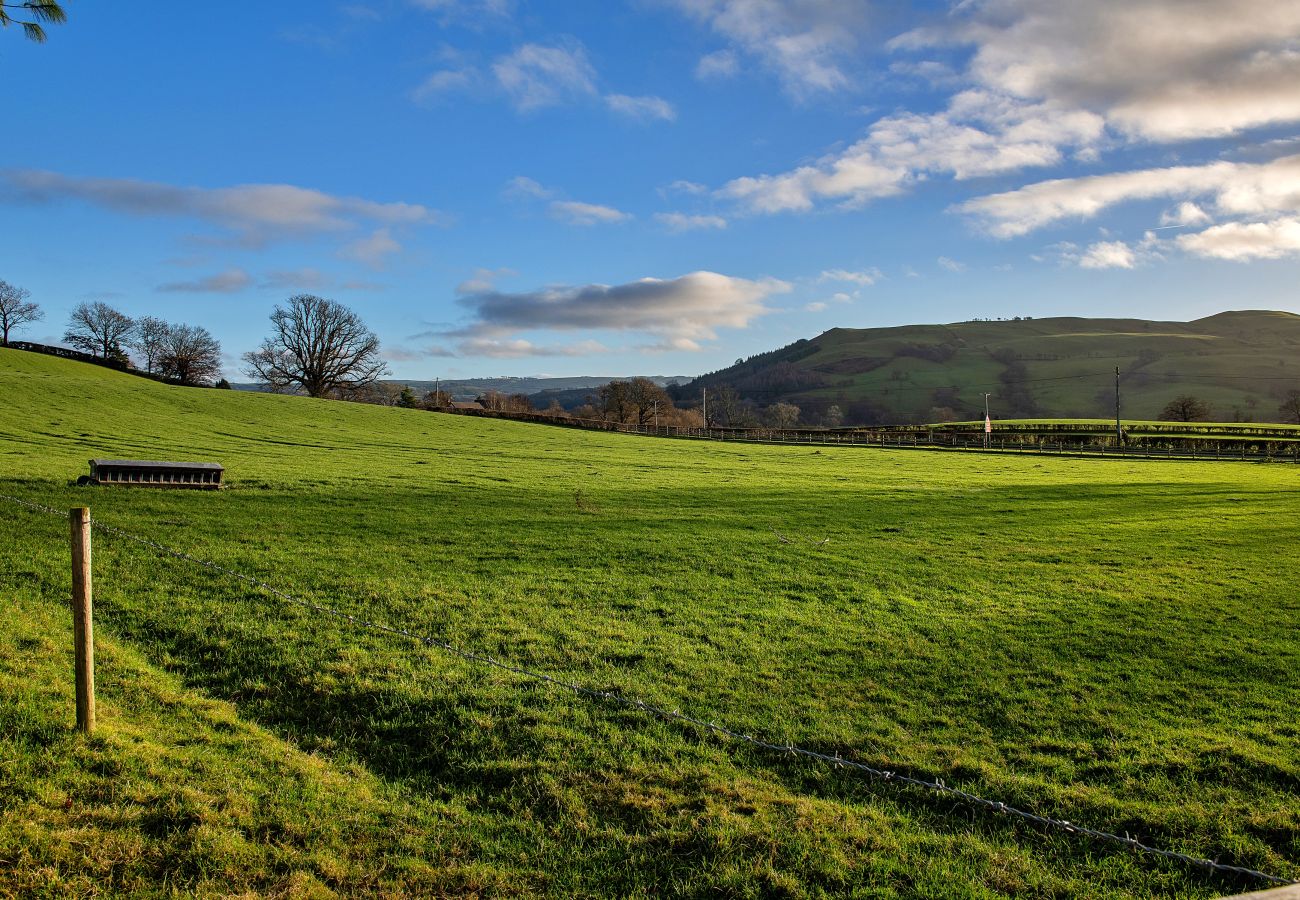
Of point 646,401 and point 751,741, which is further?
point 646,401

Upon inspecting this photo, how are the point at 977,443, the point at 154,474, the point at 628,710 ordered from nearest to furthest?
1. the point at 628,710
2. the point at 154,474
3. the point at 977,443

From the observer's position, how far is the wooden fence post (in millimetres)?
6188

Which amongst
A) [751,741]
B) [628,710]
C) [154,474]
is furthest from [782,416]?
[751,741]

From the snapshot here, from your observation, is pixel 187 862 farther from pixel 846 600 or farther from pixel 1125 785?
pixel 846 600

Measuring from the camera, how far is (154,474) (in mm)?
21938

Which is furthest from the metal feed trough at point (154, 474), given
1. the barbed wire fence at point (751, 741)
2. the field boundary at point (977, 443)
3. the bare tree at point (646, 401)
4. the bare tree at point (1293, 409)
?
the bare tree at point (1293, 409)

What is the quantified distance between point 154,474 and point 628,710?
20.2m

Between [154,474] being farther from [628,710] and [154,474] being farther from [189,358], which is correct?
[189,358]

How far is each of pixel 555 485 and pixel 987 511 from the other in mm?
16030

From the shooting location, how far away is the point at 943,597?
45.9 feet

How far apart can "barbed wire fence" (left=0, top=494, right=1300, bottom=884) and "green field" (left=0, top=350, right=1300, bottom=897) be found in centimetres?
13

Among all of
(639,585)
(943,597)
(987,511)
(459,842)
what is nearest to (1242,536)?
(987,511)

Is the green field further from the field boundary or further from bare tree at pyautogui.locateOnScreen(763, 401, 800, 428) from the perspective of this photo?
bare tree at pyautogui.locateOnScreen(763, 401, 800, 428)

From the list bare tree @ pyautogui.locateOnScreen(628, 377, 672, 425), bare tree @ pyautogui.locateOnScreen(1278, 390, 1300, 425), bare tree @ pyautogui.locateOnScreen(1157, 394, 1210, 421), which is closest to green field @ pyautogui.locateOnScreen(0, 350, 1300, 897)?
bare tree @ pyautogui.locateOnScreen(628, 377, 672, 425)
